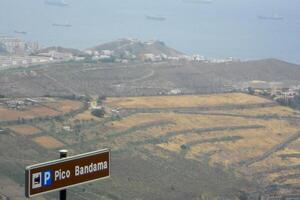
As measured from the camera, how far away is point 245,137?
22312 millimetres

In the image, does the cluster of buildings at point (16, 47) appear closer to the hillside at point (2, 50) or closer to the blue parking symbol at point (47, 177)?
the hillside at point (2, 50)

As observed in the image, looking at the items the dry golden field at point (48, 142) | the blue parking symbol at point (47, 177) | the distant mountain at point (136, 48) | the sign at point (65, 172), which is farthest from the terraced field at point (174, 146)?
the distant mountain at point (136, 48)

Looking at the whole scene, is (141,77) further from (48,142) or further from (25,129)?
(48,142)

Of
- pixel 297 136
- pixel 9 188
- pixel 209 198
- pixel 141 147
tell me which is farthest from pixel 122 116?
pixel 9 188

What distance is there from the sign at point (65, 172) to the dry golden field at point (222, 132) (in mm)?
14054

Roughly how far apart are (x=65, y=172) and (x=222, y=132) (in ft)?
62.0

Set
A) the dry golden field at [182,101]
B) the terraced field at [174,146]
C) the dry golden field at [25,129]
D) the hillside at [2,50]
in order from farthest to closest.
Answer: the hillside at [2,50]
the dry golden field at [182,101]
the dry golden field at [25,129]
the terraced field at [174,146]

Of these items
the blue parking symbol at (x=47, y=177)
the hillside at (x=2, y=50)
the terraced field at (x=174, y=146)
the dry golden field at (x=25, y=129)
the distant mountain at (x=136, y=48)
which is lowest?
the terraced field at (x=174, y=146)

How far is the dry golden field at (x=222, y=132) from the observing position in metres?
19.6

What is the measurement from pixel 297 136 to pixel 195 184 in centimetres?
756

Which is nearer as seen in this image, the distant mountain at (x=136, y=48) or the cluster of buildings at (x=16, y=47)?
the distant mountain at (x=136, y=48)

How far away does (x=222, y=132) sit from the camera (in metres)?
22.7

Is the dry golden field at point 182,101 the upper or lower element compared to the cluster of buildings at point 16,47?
lower

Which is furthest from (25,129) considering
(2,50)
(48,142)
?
(2,50)
